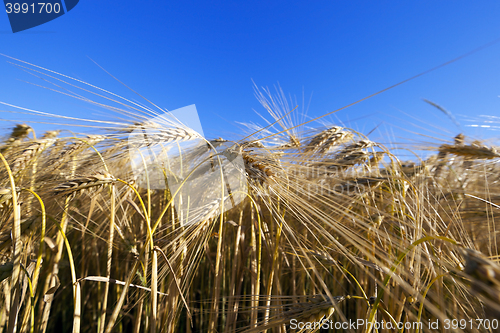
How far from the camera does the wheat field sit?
76cm

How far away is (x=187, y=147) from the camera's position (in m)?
1.55

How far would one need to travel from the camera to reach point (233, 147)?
124cm

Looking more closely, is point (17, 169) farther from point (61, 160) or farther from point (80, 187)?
point (80, 187)

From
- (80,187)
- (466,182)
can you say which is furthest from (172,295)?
(466,182)

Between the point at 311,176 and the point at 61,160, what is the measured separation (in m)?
1.25

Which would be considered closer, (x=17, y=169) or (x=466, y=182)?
(x=17, y=169)

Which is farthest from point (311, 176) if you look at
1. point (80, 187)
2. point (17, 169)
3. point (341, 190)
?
point (17, 169)

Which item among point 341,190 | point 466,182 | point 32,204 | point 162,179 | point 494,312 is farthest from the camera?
point 466,182

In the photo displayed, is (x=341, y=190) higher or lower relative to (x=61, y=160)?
lower

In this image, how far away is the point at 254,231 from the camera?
1.31m

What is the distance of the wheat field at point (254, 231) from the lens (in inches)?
29.9

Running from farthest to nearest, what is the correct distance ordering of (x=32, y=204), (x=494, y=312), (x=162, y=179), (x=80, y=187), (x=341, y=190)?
(x=162, y=179) → (x=341, y=190) → (x=32, y=204) → (x=80, y=187) → (x=494, y=312)

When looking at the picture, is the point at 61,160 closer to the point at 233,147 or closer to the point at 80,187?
the point at 80,187

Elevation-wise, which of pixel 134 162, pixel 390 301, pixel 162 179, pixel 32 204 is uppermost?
pixel 134 162
